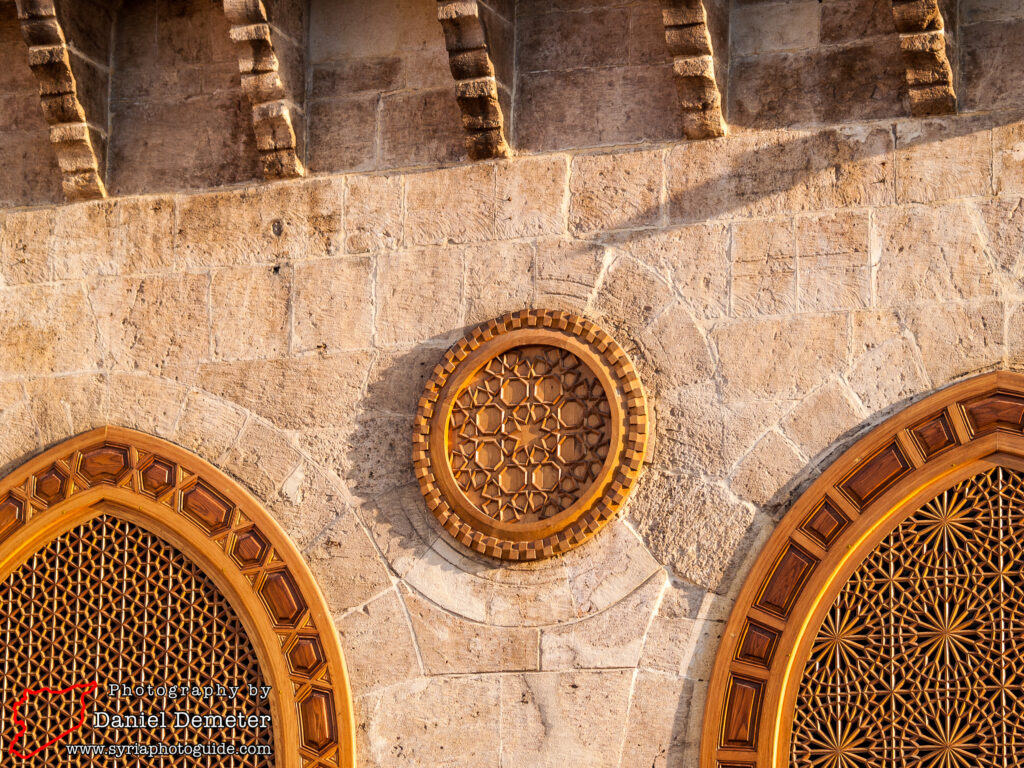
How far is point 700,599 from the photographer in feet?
17.9

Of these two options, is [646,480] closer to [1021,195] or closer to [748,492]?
[748,492]

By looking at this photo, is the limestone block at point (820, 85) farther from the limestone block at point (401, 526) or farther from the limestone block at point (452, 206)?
the limestone block at point (401, 526)

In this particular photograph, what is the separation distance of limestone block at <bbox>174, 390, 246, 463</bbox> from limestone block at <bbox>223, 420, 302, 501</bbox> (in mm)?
36

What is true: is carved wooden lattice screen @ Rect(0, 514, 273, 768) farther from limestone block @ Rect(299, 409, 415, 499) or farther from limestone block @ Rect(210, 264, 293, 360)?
limestone block @ Rect(210, 264, 293, 360)

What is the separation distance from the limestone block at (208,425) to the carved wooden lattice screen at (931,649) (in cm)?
218

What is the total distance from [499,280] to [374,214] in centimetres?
54

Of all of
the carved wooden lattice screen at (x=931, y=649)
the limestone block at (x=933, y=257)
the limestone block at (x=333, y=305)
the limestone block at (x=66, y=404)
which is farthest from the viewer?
the limestone block at (x=66, y=404)

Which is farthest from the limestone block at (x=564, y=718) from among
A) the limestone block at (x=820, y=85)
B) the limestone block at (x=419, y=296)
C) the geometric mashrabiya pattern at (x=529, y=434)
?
the limestone block at (x=820, y=85)

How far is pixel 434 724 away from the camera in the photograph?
5.60 metres

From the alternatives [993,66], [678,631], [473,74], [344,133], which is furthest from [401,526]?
[993,66]

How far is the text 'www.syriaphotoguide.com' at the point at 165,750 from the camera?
19.0 feet

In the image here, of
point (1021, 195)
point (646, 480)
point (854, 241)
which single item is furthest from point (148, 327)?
point (1021, 195)

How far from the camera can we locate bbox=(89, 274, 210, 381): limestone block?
613 cm

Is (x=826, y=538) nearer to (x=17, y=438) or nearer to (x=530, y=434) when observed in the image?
(x=530, y=434)
